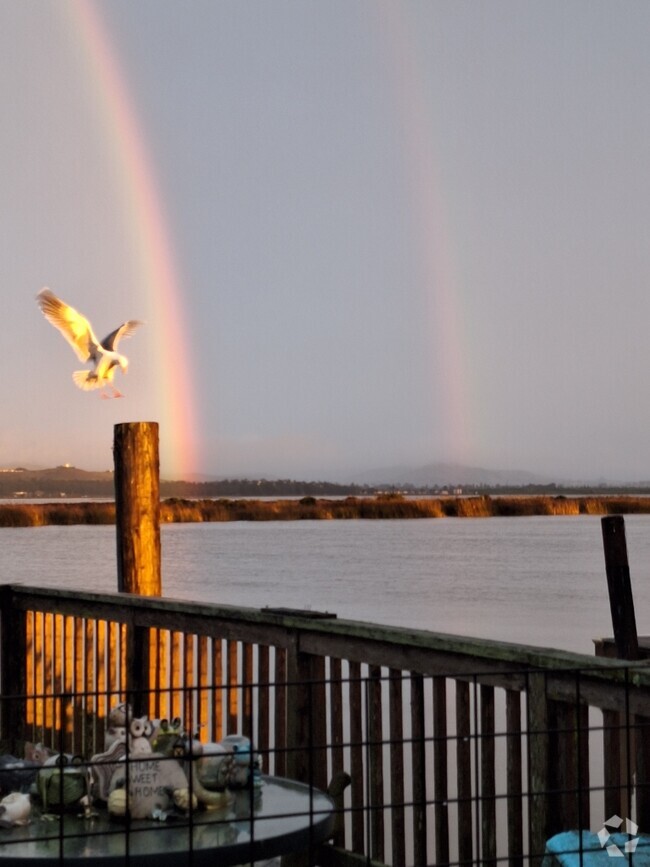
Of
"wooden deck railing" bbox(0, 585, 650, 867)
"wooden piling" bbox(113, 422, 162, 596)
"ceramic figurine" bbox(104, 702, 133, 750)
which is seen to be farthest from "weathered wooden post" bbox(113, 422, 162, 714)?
"ceramic figurine" bbox(104, 702, 133, 750)

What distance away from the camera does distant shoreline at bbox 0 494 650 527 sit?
189 ft

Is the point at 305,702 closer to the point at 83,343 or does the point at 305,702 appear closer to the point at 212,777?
the point at 212,777

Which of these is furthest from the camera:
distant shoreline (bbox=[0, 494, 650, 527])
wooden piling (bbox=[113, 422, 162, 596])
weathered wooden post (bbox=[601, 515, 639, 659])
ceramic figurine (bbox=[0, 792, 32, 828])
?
distant shoreline (bbox=[0, 494, 650, 527])

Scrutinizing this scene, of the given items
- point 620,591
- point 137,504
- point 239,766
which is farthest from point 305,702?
point 137,504

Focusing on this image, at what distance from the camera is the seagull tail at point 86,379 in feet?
34.2

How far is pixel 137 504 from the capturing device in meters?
7.05

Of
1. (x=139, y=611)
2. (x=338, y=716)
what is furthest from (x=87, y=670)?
(x=338, y=716)

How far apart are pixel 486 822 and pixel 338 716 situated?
2.30 ft

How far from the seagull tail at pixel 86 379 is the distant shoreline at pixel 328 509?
4060cm

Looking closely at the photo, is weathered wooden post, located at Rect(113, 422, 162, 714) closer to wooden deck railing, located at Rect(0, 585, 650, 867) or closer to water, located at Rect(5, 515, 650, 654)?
wooden deck railing, located at Rect(0, 585, 650, 867)

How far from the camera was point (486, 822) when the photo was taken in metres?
3.88

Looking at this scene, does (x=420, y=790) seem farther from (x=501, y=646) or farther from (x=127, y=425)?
(x=127, y=425)

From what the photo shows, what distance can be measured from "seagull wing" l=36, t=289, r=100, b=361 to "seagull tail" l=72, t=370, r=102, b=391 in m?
0.30

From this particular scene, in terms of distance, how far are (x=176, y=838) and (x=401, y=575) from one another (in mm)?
38349
